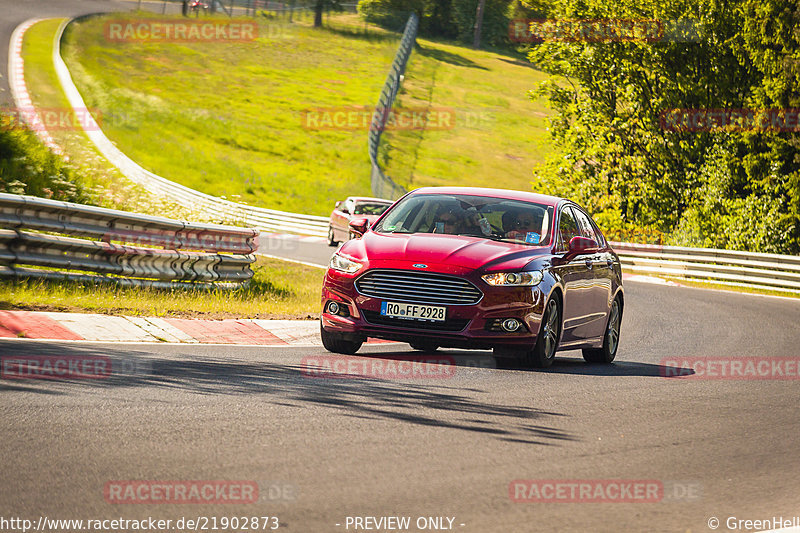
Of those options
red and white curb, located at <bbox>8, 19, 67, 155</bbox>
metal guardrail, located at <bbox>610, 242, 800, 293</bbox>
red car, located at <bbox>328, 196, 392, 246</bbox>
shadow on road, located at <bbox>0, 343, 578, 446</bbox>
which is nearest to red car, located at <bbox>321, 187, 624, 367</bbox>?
shadow on road, located at <bbox>0, 343, 578, 446</bbox>

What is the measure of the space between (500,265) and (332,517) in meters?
5.40

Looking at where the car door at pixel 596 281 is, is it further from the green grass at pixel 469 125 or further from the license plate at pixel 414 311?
the green grass at pixel 469 125

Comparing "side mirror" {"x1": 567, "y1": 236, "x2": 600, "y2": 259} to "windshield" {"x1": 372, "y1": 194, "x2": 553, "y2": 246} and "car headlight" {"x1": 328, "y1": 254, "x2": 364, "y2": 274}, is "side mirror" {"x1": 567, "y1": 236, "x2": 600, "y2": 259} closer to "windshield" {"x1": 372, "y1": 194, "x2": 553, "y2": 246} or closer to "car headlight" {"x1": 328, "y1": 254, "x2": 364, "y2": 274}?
"windshield" {"x1": 372, "y1": 194, "x2": 553, "y2": 246}

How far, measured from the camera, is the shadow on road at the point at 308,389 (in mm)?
7375

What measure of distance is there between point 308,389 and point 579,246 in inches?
163

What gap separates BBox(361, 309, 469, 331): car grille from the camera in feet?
32.4

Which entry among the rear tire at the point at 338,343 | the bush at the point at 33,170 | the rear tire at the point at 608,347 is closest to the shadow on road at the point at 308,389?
the rear tire at the point at 338,343

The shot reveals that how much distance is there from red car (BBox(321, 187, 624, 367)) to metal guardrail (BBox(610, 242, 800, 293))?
→ 712 inches

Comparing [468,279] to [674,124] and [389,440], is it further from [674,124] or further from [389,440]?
[674,124]

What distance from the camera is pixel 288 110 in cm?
7406

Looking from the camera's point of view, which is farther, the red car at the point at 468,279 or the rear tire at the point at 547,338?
the rear tire at the point at 547,338

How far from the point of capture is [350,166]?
63.3 metres

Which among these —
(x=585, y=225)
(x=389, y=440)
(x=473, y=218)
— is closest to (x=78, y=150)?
(x=585, y=225)

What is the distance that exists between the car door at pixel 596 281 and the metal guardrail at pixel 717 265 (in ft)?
56.0
